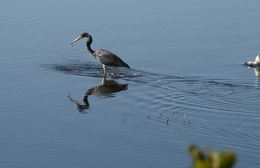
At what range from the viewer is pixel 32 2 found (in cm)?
2400

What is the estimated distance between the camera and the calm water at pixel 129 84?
11.5 meters

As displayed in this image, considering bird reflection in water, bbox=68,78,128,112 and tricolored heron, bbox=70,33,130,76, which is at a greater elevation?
tricolored heron, bbox=70,33,130,76

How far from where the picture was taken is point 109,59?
17.5 metres

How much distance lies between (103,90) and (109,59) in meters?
1.35

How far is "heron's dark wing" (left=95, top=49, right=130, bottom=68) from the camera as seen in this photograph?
56.7 ft

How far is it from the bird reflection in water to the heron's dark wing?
0.48 meters

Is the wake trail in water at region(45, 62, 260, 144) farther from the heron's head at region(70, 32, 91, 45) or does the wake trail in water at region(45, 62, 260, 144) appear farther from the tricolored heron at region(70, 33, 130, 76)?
the heron's head at region(70, 32, 91, 45)

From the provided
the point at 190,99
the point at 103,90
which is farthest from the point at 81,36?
the point at 190,99

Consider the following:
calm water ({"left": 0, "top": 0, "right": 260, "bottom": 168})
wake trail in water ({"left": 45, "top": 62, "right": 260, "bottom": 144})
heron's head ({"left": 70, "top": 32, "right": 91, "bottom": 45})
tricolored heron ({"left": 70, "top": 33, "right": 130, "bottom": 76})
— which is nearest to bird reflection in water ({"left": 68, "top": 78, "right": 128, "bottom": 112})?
calm water ({"left": 0, "top": 0, "right": 260, "bottom": 168})

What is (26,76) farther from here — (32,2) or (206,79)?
(32,2)

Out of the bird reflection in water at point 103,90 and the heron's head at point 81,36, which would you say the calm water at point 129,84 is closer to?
the bird reflection in water at point 103,90

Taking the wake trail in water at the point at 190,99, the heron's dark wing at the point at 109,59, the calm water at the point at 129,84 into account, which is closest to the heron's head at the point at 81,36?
the calm water at the point at 129,84

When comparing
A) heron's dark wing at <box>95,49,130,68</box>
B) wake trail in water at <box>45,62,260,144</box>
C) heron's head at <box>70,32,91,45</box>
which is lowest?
wake trail in water at <box>45,62,260,144</box>

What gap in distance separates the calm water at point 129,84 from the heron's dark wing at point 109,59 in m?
0.40
